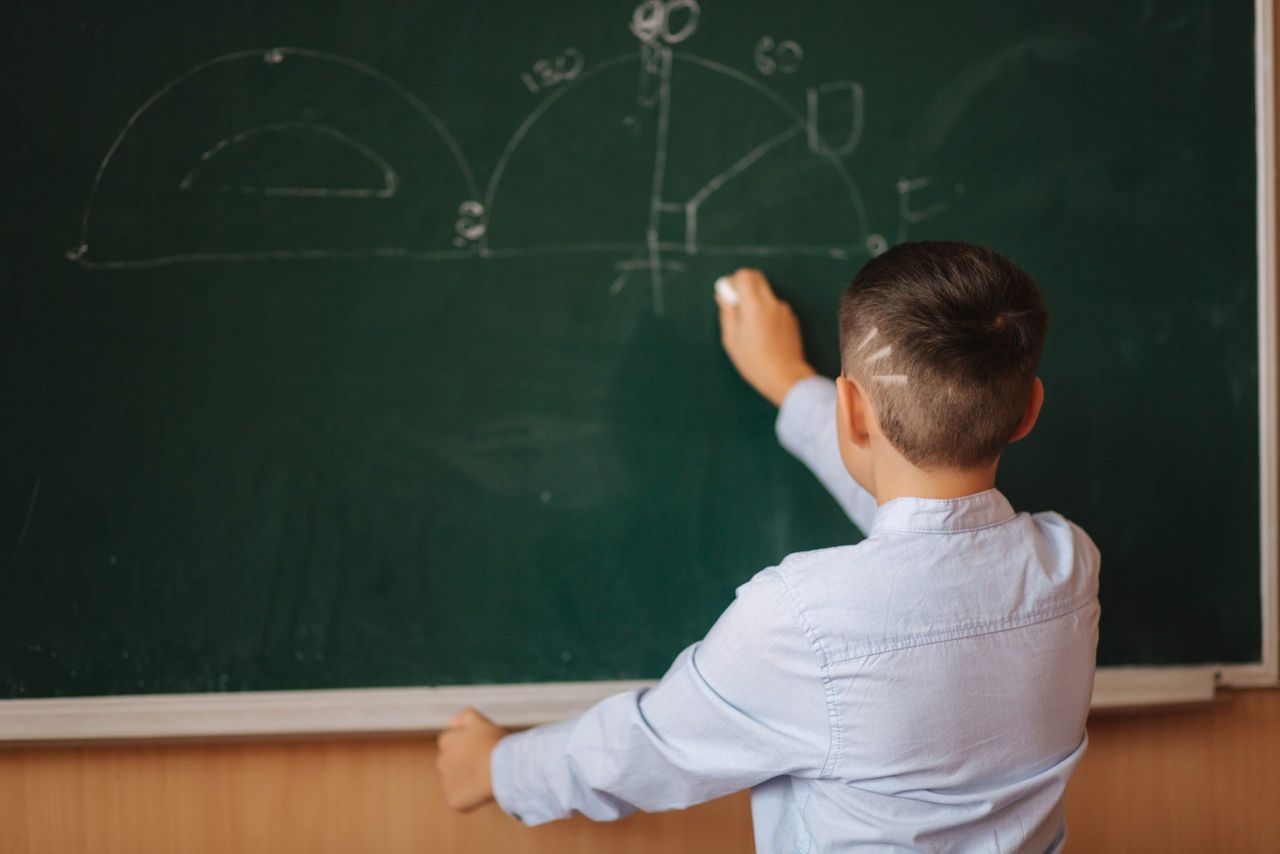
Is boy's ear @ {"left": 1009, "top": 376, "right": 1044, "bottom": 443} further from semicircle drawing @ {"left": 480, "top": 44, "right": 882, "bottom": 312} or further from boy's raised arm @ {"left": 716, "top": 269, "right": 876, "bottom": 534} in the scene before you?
semicircle drawing @ {"left": 480, "top": 44, "right": 882, "bottom": 312}

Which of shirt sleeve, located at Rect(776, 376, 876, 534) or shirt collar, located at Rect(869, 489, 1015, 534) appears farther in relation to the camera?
shirt sleeve, located at Rect(776, 376, 876, 534)

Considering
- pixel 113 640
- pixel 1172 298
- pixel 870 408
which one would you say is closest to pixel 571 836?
pixel 113 640

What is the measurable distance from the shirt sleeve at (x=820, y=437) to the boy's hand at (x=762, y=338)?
0.03 metres

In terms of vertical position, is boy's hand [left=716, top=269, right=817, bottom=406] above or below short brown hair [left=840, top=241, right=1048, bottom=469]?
above

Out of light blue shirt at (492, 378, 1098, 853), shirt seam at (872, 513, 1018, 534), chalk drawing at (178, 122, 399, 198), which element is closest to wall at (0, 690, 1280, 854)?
light blue shirt at (492, 378, 1098, 853)

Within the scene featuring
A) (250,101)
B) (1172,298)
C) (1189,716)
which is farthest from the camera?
(1189,716)

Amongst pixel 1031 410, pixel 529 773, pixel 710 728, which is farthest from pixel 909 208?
pixel 529 773

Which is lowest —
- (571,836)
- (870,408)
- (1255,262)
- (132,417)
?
(571,836)

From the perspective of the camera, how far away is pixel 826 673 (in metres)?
0.94

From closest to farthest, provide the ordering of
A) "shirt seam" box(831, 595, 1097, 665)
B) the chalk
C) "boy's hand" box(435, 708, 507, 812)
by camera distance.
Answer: "shirt seam" box(831, 595, 1097, 665) < "boy's hand" box(435, 708, 507, 812) < the chalk

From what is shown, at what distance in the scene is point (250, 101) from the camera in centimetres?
127

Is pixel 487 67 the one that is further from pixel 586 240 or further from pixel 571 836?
pixel 571 836

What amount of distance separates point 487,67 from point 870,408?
0.71 meters

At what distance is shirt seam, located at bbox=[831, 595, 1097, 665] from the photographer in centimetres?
93
